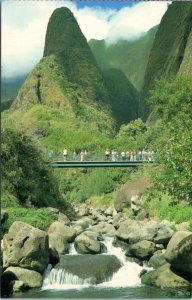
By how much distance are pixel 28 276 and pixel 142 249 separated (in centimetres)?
467

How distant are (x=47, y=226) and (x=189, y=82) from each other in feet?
95.8

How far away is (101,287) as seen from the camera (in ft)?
57.3

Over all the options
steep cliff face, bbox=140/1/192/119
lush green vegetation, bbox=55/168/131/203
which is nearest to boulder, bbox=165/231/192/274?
lush green vegetation, bbox=55/168/131/203

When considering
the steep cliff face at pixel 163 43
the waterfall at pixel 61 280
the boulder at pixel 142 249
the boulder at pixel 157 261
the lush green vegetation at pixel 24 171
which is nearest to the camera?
the waterfall at pixel 61 280

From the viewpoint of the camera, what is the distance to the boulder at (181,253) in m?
16.7

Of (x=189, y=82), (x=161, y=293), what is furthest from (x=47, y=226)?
(x=189, y=82)

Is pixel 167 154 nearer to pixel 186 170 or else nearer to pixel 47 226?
pixel 186 170

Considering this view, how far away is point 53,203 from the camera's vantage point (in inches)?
1230

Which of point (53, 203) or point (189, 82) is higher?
point (189, 82)

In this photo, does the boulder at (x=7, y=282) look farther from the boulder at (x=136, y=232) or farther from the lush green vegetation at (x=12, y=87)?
the lush green vegetation at (x=12, y=87)

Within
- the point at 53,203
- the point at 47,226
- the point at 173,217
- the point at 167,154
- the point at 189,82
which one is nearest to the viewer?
Result: the point at 167,154

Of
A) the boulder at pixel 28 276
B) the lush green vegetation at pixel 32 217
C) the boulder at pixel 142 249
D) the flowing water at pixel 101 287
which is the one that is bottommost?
the flowing water at pixel 101 287

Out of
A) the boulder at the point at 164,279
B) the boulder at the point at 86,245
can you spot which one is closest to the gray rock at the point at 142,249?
the boulder at the point at 86,245

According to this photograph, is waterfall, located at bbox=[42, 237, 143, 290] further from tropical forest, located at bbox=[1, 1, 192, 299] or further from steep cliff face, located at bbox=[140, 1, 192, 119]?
steep cliff face, located at bbox=[140, 1, 192, 119]
